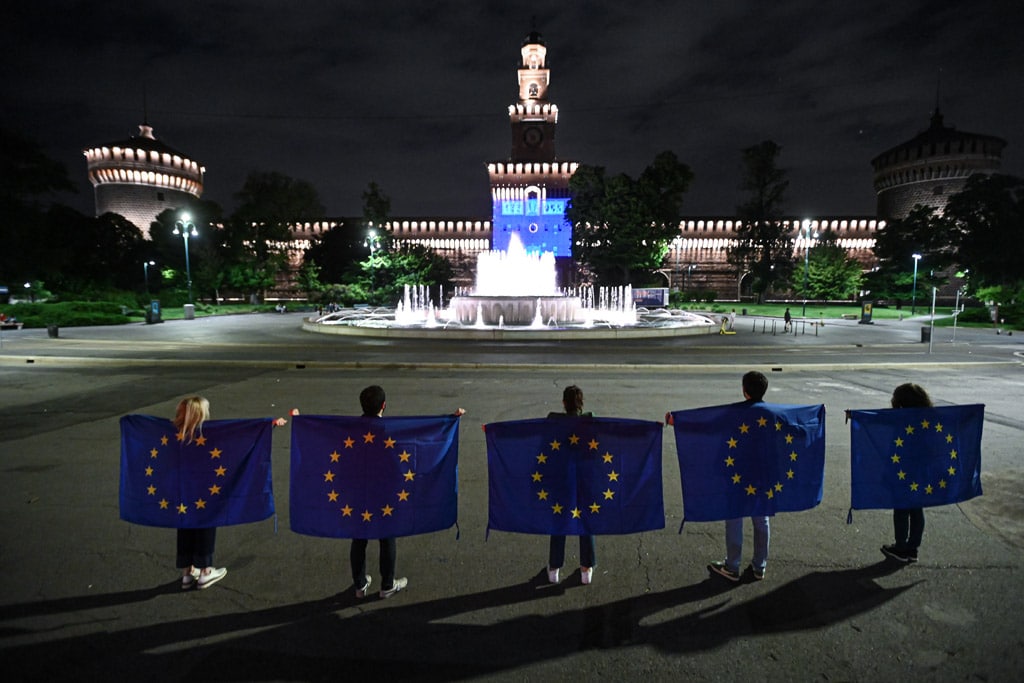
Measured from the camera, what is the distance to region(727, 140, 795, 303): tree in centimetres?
6706

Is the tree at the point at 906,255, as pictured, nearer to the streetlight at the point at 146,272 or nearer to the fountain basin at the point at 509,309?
the fountain basin at the point at 509,309

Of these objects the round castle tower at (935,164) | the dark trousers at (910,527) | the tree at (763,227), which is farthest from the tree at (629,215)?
the dark trousers at (910,527)

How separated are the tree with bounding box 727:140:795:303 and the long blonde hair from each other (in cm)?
7171

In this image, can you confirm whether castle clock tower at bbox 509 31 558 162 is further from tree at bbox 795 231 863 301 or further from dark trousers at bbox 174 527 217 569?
dark trousers at bbox 174 527 217 569

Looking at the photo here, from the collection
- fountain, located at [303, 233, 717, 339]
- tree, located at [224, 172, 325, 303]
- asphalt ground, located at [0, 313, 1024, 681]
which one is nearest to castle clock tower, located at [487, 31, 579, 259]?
tree, located at [224, 172, 325, 303]

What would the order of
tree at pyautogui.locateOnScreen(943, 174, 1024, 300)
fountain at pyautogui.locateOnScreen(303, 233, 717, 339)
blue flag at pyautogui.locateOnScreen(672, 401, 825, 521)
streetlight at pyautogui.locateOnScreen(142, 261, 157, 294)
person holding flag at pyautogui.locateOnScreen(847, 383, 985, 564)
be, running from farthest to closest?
streetlight at pyautogui.locateOnScreen(142, 261, 157, 294)
tree at pyautogui.locateOnScreen(943, 174, 1024, 300)
fountain at pyautogui.locateOnScreen(303, 233, 717, 339)
person holding flag at pyautogui.locateOnScreen(847, 383, 985, 564)
blue flag at pyautogui.locateOnScreen(672, 401, 825, 521)

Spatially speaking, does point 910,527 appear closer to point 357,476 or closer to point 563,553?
point 563,553

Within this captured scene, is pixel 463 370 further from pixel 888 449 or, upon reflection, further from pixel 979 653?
pixel 979 653

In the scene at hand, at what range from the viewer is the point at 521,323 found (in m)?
28.3

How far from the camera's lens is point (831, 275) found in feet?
208

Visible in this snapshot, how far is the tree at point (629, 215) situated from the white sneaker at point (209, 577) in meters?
53.2

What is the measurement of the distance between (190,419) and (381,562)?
5.88 ft

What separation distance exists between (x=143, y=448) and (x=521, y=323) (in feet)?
80.1

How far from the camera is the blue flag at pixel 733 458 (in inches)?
172
